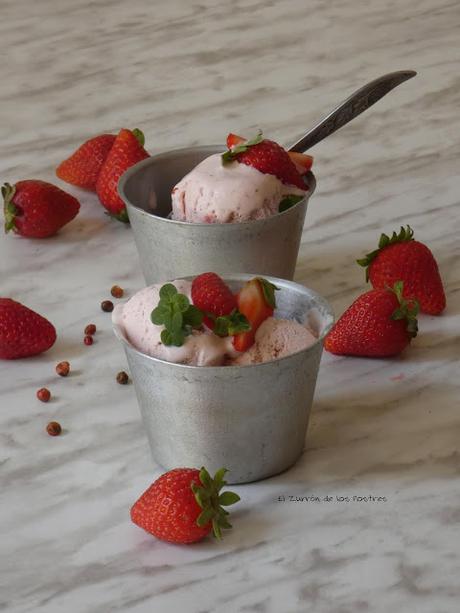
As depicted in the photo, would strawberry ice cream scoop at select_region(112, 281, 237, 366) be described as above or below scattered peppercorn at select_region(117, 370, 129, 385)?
above

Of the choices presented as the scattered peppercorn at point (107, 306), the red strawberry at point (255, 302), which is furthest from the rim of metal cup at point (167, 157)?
the red strawberry at point (255, 302)

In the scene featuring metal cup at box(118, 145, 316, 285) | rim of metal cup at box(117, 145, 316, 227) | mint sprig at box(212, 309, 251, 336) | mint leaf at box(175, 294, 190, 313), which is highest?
mint leaf at box(175, 294, 190, 313)

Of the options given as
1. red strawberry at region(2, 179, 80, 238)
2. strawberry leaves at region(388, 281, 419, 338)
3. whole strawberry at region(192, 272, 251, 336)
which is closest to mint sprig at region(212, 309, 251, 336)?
whole strawberry at region(192, 272, 251, 336)

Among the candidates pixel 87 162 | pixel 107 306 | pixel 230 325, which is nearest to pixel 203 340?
pixel 230 325

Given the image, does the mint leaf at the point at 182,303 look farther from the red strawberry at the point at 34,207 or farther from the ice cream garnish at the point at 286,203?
the red strawberry at the point at 34,207

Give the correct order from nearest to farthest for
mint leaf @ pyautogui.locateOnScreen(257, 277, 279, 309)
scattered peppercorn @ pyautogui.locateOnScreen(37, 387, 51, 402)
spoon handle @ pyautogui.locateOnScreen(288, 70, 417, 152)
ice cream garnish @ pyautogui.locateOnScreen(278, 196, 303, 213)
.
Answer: mint leaf @ pyautogui.locateOnScreen(257, 277, 279, 309) < scattered peppercorn @ pyautogui.locateOnScreen(37, 387, 51, 402) < ice cream garnish @ pyautogui.locateOnScreen(278, 196, 303, 213) < spoon handle @ pyautogui.locateOnScreen(288, 70, 417, 152)

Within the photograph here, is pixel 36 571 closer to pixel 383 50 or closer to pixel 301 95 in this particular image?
pixel 301 95

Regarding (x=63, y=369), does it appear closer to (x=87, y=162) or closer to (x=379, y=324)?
(x=379, y=324)

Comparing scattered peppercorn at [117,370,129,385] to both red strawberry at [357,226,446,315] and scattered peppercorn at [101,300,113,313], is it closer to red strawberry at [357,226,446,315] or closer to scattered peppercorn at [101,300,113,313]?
scattered peppercorn at [101,300,113,313]
